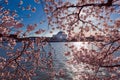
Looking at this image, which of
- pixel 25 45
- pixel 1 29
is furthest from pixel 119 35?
pixel 1 29

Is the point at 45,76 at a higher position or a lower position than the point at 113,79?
lower

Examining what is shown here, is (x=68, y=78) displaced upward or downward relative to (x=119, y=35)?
downward

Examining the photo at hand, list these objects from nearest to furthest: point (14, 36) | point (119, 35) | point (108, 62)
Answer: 1. point (14, 36)
2. point (119, 35)
3. point (108, 62)

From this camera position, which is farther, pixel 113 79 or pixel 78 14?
pixel 113 79

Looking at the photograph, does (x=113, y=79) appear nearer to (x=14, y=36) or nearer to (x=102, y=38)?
(x=102, y=38)

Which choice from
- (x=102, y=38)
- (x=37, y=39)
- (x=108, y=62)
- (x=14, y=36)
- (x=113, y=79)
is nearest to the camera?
(x=14, y=36)

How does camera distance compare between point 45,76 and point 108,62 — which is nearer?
point 108,62

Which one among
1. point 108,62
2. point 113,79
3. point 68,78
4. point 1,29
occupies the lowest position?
point 68,78

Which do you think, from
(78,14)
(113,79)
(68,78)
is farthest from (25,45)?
(68,78)

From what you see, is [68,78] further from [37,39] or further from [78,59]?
[37,39]

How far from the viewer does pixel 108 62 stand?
72.8 feet

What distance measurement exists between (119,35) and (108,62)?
7.10m

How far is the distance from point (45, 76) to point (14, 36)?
137 feet

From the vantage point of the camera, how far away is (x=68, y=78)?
49.2 m
